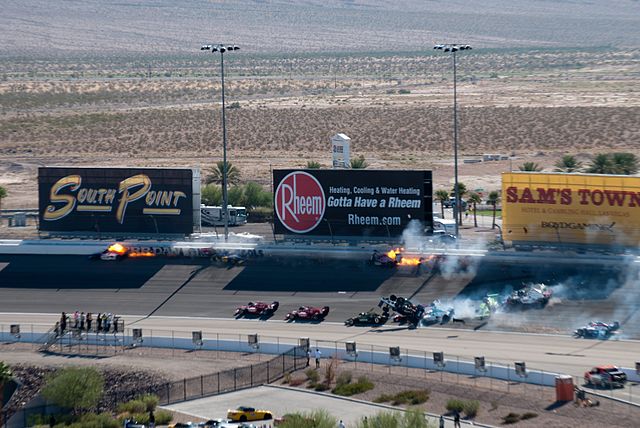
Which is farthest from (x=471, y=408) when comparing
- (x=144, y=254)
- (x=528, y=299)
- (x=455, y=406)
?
(x=144, y=254)

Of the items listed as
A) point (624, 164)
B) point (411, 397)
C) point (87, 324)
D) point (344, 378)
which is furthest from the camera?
point (624, 164)

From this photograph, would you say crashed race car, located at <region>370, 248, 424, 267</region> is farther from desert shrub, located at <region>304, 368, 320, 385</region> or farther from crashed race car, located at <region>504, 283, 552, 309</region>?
desert shrub, located at <region>304, 368, 320, 385</region>

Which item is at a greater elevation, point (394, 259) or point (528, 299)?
point (394, 259)

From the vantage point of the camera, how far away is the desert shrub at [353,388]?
43844 millimetres

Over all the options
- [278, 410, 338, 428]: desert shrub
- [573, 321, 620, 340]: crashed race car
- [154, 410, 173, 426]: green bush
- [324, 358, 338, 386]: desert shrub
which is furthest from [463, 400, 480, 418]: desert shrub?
[573, 321, 620, 340]: crashed race car

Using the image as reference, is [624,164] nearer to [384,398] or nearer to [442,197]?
[442,197]

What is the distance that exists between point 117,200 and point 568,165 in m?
29.9

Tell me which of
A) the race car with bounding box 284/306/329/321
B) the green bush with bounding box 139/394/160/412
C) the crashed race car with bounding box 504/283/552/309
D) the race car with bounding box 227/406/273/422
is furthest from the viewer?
the race car with bounding box 284/306/329/321

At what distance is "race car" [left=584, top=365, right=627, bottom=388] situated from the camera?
42344 mm

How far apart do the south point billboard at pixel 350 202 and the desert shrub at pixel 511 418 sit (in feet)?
71.9

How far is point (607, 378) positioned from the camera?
4247 cm

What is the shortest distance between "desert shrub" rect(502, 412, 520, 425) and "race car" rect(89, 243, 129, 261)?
29.7m

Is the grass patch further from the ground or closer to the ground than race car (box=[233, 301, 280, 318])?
closer to the ground

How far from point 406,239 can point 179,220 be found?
12.3m
